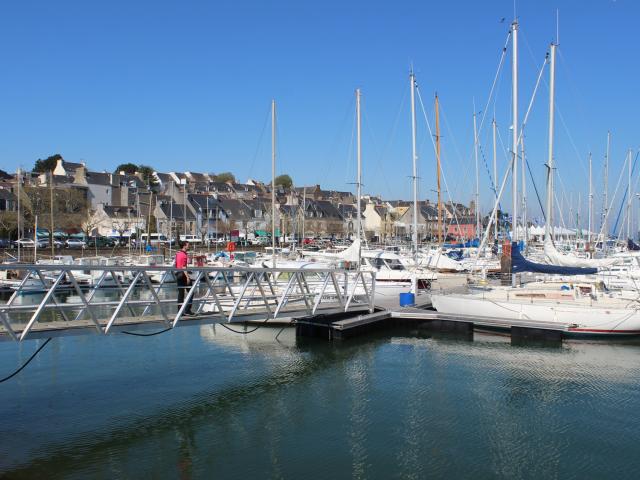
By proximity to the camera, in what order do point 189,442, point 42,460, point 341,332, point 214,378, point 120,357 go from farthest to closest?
point 341,332, point 120,357, point 214,378, point 189,442, point 42,460

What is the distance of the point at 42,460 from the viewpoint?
503 inches

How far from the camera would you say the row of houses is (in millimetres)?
95438

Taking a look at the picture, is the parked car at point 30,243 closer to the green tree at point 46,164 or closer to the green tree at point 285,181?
the green tree at point 46,164

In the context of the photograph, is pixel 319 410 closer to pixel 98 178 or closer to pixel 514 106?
pixel 514 106

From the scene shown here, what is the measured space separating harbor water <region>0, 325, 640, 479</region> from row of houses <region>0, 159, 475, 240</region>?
60269 millimetres

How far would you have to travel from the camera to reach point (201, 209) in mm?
104125

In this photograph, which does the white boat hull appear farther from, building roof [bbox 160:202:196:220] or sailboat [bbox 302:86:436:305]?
building roof [bbox 160:202:196:220]

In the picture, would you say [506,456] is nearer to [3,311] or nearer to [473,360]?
[473,360]

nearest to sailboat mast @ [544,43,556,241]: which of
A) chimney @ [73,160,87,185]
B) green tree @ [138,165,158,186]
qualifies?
chimney @ [73,160,87,185]

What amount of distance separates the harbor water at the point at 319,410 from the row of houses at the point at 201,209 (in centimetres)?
6027

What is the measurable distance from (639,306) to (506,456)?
48.6 feet

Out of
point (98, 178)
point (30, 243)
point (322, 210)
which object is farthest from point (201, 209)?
point (30, 243)

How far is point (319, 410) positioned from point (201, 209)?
90.4m

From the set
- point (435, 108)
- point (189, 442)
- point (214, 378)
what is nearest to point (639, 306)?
point (214, 378)
